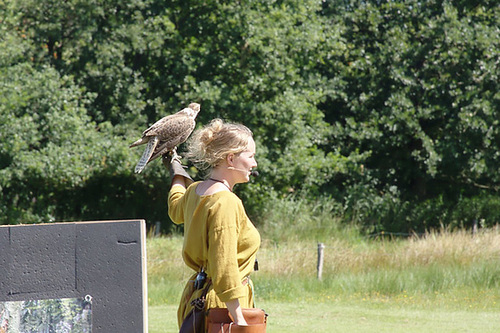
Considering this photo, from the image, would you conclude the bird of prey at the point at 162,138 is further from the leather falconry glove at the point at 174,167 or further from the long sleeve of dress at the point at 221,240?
the long sleeve of dress at the point at 221,240

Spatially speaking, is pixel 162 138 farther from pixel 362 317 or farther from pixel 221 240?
pixel 362 317

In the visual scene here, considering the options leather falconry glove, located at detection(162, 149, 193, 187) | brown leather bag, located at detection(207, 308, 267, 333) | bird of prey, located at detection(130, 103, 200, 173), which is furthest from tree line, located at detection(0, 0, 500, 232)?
brown leather bag, located at detection(207, 308, 267, 333)

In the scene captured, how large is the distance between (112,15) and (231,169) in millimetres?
18293

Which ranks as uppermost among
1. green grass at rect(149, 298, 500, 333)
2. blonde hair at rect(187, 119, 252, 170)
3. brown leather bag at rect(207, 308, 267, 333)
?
blonde hair at rect(187, 119, 252, 170)

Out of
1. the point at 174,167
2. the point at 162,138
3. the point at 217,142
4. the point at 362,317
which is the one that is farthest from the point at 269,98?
the point at 217,142

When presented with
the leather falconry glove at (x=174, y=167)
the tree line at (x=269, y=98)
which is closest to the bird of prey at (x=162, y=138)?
the leather falconry glove at (x=174, y=167)

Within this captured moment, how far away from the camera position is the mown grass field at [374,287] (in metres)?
9.65

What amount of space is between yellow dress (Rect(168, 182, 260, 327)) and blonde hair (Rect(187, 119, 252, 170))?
178 millimetres

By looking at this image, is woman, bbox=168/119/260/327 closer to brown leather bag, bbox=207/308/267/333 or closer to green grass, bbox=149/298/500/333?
brown leather bag, bbox=207/308/267/333

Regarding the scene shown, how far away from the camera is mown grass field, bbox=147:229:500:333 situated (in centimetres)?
965

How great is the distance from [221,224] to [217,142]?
1.37 ft

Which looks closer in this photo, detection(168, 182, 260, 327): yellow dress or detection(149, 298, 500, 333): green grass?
detection(168, 182, 260, 327): yellow dress

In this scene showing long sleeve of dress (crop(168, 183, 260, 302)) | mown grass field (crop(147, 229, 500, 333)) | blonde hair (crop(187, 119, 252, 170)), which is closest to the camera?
long sleeve of dress (crop(168, 183, 260, 302))

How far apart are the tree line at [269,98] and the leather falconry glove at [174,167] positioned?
15071 mm
